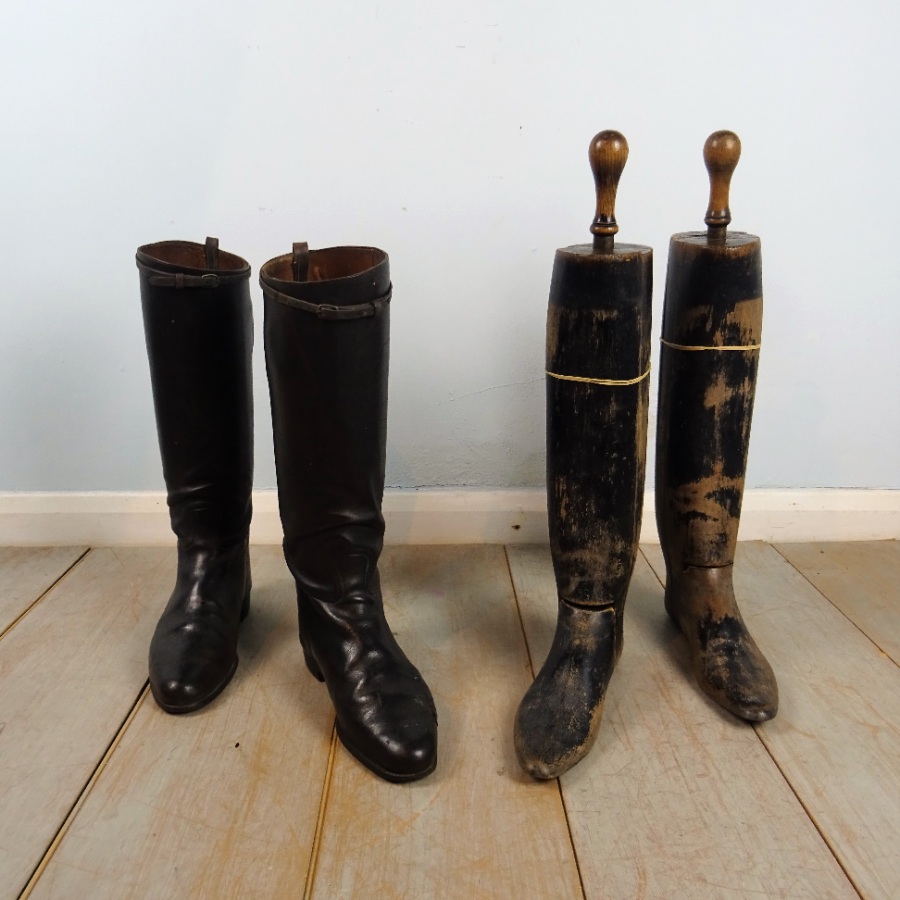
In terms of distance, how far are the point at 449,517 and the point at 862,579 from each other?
0.59m

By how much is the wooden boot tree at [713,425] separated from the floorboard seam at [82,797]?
594mm

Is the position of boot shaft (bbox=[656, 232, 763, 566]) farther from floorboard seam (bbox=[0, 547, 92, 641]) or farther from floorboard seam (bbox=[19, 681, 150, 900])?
floorboard seam (bbox=[0, 547, 92, 641])

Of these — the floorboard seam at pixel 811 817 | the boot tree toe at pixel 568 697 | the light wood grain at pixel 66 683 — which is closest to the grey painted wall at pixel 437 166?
the light wood grain at pixel 66 683

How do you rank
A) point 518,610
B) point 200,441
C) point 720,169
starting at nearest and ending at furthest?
point 720,169 < point 200,441 < point 518,610

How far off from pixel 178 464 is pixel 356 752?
371 mm

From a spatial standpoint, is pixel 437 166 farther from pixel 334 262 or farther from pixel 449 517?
pixel 449 517

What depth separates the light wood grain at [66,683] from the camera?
28.2 inches

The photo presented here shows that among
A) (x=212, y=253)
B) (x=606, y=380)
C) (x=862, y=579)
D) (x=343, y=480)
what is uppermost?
(x=212, y=253)

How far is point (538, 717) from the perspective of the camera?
79 centimetres

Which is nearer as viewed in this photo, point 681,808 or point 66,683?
point 681,808

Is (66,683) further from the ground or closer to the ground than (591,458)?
closer to the ground

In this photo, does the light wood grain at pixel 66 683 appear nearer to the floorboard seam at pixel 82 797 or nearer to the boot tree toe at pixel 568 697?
the floorboard seam at pixel 82 797

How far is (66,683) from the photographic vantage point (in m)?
0.91

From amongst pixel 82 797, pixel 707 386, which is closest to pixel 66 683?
pixel 82 797
